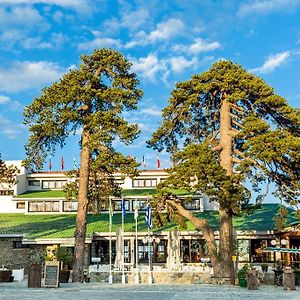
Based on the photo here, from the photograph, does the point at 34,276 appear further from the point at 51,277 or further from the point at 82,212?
the point at 82,212

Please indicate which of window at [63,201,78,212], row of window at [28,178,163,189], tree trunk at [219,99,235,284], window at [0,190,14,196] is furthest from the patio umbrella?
window at [0,190,14,196]

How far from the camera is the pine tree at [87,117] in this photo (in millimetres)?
29328

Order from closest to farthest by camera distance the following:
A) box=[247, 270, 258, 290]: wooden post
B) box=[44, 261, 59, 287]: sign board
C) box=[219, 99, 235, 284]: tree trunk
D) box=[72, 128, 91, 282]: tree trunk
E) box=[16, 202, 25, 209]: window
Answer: box=[247, 270, 258, 290]: wooden post, box=[44, 261, 59, 287]: sign board, box=[219, 99, 235, 284]: tree trunk, box=[72, 128, 91, 282]: tree trunk, box=[16, 202, 25, 209]: window

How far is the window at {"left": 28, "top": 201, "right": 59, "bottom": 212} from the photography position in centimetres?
4862

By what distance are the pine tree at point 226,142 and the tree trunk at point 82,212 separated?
4.35 metres

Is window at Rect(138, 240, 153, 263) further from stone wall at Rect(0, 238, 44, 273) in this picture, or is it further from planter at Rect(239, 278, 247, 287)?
planter at Rect(239, 278, 247, 287)

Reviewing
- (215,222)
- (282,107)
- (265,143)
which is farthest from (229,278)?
(215,222)

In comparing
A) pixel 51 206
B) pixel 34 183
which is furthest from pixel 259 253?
pixel 34 183

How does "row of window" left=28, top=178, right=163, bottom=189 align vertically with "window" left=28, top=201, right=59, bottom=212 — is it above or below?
above

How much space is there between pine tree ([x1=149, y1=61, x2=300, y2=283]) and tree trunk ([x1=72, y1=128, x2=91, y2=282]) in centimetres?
435

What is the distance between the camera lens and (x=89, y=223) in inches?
1692

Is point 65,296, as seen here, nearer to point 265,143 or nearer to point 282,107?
point 265,143

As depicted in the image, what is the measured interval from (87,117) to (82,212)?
5.85m

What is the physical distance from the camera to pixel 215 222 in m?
41.4
